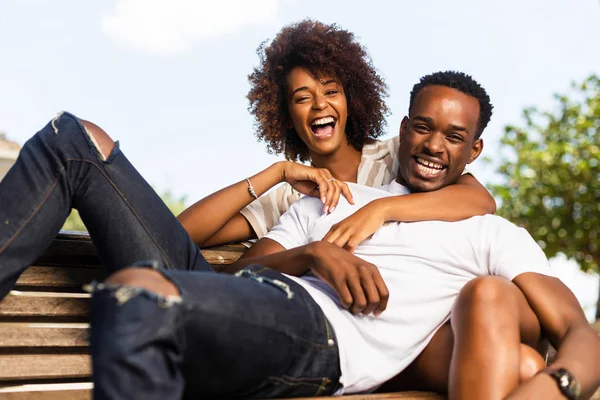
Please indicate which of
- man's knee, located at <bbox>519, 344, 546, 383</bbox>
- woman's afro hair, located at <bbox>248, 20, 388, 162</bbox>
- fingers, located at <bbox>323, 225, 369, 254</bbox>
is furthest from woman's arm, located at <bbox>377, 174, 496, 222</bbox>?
woman's afro hair, located at <bbox>248, 20, 388, 162</bbox>

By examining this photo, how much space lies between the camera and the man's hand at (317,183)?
10.00 feet

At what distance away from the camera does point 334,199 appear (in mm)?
3039

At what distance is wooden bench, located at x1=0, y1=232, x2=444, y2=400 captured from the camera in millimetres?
2738

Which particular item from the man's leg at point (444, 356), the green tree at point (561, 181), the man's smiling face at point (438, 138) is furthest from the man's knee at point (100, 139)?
the green tree at point (561, 181)

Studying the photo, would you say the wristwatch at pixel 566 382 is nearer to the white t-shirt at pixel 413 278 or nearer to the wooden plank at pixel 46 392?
the white t-shirt at pixel 413 278

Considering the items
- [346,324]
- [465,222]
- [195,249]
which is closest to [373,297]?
[346,324]

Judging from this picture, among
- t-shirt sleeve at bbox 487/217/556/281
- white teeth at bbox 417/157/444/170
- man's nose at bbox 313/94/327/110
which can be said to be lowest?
t-shirt sleeve at bbox 487/217/556/281

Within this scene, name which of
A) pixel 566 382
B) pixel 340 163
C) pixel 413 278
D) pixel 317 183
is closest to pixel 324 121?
pixel 340 163

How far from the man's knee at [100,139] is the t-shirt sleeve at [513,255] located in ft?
4.60

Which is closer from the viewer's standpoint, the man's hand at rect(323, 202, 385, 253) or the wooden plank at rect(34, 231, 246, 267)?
the man's hand at rect(323, 202, 385, 253)

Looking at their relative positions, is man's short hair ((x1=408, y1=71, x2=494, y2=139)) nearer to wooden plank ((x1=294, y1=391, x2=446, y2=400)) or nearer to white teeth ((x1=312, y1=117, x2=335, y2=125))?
white teeth ((x1=312, y1=117, x2=335, y2=125))

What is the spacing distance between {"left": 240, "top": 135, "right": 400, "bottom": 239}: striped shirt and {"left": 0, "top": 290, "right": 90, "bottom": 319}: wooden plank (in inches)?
36.2

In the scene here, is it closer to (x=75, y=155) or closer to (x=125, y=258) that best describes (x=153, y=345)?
(x=125, y=258)

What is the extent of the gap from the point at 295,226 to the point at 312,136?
3.23 ft
